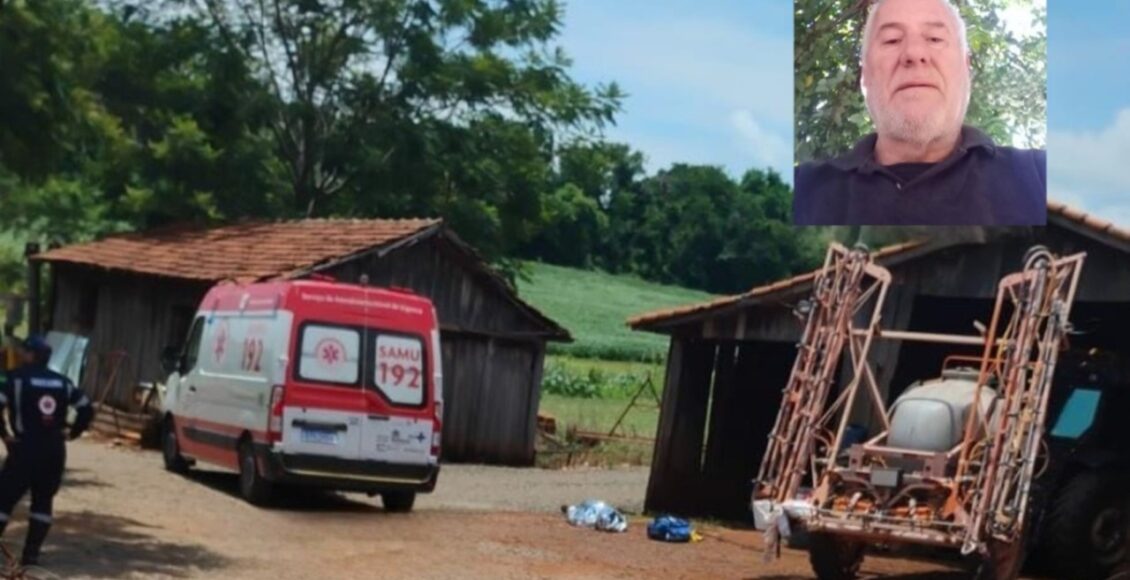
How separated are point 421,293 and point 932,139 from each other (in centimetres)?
1113

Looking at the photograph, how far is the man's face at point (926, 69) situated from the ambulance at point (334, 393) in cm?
525

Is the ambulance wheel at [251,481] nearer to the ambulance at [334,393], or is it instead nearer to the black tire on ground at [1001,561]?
the ambulance at [334,393]

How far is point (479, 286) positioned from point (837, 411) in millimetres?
10675

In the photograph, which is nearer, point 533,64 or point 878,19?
point 878,19

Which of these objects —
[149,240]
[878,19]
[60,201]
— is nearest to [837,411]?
[878,19]

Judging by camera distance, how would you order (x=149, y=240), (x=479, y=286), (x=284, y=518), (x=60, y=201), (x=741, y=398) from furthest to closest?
(x=60, y=201)
(x=149, y=240)
(x=479, y=286)
(x=741, y=398)
(x=284, y=518)

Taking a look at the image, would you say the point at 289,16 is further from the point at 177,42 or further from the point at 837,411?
the point at 837,411

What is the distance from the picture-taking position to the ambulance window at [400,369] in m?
17.7

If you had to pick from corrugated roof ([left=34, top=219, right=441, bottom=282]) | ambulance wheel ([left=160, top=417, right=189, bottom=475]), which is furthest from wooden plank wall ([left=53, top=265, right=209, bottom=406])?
ambulance wheel ([left=160, top=417, right=189, bottom=475])

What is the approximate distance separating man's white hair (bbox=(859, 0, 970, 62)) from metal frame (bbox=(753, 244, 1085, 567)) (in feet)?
7.49

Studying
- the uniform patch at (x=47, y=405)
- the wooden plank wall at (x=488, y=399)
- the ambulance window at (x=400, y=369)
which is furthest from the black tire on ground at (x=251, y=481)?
the wooden plank wall at (x=488, y=399)

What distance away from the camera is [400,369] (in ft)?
58.5

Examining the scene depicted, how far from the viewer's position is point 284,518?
17078mm

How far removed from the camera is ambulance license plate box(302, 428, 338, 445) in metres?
17.3
